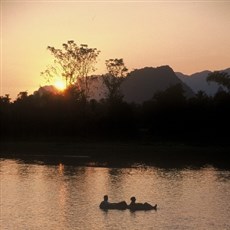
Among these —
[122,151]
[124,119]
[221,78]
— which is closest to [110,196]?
[122,151]

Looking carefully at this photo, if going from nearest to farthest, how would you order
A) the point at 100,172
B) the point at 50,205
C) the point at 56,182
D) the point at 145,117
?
A: the point at 50,205 → the point at 56,182 → the point at 100,172 → the point at 145,117

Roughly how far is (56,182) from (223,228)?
15.2 meters

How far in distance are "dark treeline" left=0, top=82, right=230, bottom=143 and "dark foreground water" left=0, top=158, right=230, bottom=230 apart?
2379cm

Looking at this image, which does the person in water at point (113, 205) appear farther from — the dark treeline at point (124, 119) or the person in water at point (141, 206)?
the dark treeline at point (124, 119)

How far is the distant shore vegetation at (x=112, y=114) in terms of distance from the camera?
65.6 metres

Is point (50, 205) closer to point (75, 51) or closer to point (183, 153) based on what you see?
point (183, 153)

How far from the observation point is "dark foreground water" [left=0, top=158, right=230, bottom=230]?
21766 mm

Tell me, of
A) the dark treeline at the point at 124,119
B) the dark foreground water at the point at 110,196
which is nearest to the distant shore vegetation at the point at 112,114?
the dark treeline at the point at 124,119

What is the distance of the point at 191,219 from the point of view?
2225cm

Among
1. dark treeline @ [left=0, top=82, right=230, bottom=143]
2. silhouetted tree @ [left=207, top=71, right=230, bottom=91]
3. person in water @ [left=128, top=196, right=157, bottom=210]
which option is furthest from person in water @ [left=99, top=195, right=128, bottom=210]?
silhouetted tree @ [left=207, top=71, right=230, bottom=91]

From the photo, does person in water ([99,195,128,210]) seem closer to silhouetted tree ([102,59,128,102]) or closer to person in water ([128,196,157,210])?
person in water ([128,196,157,210])

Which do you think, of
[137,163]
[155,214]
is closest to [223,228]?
[155,214]

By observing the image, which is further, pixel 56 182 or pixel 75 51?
pixel 75 51

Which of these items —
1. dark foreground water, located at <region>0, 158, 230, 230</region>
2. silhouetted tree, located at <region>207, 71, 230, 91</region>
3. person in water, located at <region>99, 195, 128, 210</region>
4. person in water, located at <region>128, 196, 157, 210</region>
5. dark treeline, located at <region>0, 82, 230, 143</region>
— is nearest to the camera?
dark foreground water, located at <region>0, 158, 230, 230</region>
